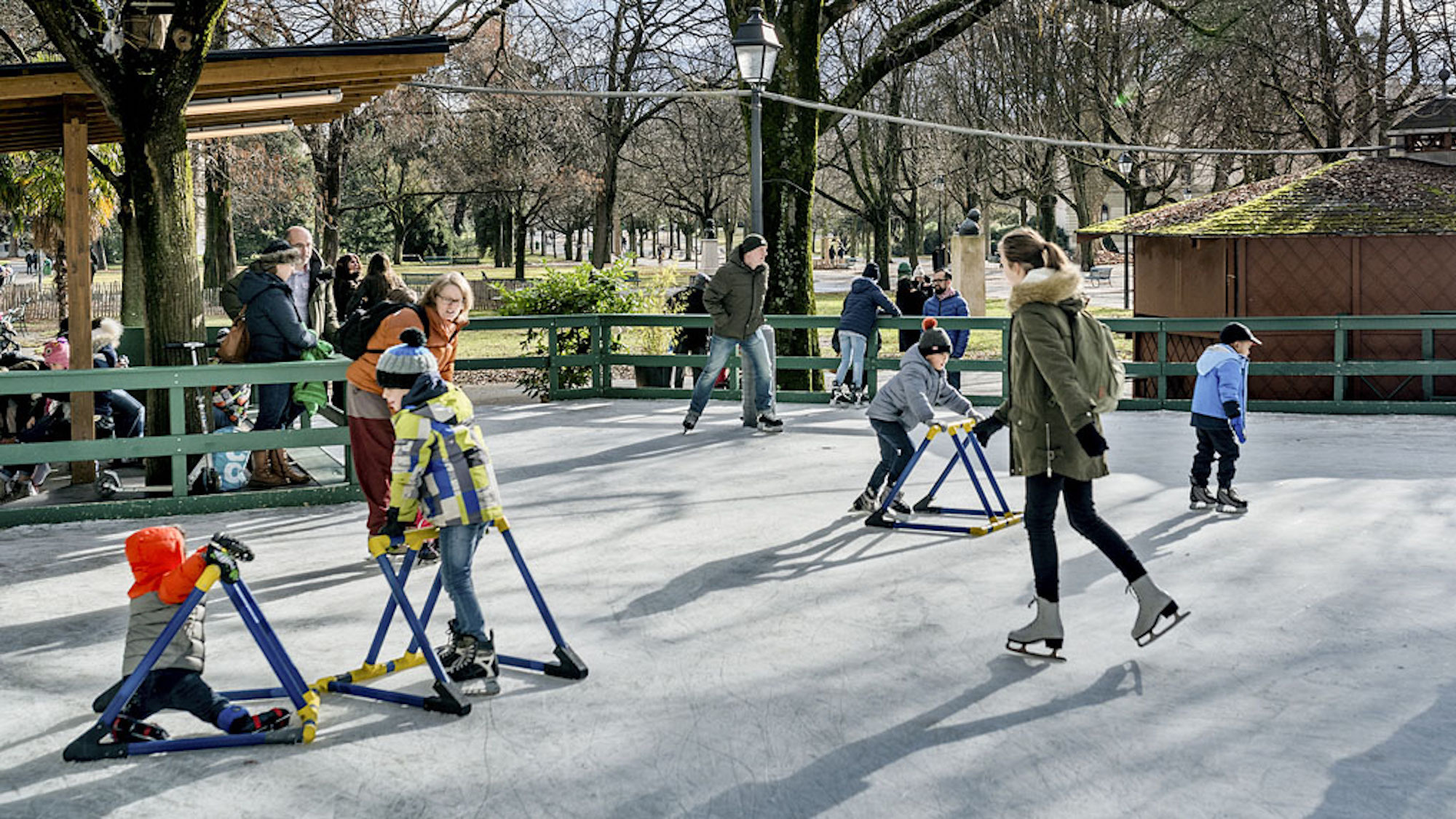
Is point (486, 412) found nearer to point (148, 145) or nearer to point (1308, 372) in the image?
point (148, 145)

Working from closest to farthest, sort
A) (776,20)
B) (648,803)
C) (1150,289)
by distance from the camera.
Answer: (648,803), (776,20), (1150,289)

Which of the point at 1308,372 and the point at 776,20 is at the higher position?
the point at 776,20

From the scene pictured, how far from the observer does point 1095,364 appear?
20.9ft

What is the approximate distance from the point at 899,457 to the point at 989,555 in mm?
1161

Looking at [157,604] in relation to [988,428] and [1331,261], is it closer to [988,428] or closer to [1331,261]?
[988,428]

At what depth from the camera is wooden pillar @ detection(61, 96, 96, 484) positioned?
11.0m

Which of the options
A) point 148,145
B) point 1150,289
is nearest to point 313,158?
point 1150,289

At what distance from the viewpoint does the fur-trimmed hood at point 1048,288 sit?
6332 millimetres

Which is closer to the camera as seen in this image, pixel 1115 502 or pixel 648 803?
pixel 648 803

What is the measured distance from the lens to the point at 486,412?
15891mm

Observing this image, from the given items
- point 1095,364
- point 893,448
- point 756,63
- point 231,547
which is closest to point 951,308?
point 756,63

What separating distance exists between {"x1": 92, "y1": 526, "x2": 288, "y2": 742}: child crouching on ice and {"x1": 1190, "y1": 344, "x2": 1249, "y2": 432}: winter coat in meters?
6.59

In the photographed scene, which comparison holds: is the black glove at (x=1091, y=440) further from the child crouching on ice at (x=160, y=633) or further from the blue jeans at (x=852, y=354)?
the blue jeans at (x=852, y=354)

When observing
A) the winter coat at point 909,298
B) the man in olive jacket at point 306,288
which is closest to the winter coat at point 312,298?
the man in olive jacket at point 306,288
